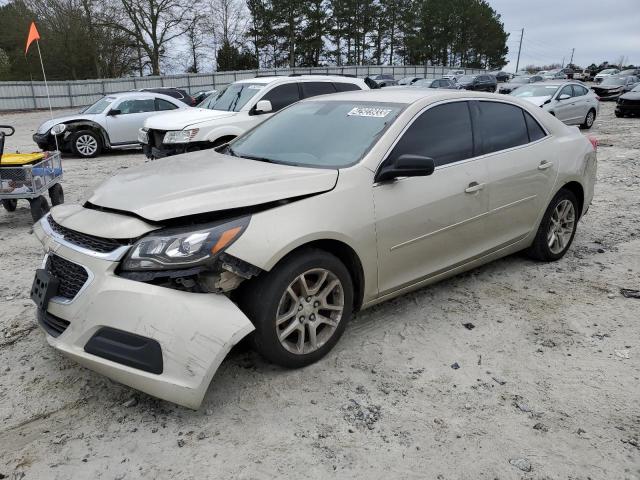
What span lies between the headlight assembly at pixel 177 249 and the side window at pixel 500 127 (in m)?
2.44

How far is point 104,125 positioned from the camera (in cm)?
1320

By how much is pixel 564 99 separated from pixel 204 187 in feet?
51.1

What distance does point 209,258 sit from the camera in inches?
105

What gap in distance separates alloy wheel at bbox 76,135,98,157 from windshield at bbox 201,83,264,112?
162 inches

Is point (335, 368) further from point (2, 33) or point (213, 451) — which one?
point (2, 33)

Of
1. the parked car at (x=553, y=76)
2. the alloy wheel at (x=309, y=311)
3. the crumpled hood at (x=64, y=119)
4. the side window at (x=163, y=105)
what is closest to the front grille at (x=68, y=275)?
the alloy wheel at (x=309, y=311)

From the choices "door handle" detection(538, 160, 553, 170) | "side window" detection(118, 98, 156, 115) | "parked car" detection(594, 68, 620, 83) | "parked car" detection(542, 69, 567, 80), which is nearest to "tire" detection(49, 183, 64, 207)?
"door handle" detection(538, 160, 553, 170)

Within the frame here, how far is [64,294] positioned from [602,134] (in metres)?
16.5

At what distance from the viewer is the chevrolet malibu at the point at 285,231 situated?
103 inches

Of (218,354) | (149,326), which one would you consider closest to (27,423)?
(149,326)

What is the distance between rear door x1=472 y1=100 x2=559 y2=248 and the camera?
4176mm

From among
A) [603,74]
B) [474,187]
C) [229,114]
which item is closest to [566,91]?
[229,114]

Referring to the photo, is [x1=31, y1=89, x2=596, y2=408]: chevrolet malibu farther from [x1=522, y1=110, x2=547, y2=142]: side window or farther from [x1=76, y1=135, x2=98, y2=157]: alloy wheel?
[x1=76, y1=135, x2=98, y2=157]: alloy wheel

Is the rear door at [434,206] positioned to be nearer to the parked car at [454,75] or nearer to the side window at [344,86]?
the side window at [344,86]
